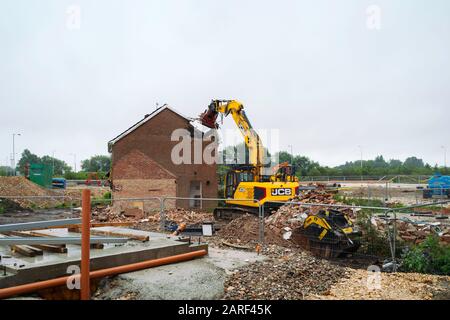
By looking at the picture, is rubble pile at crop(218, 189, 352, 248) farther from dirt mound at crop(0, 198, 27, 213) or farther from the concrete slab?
dirt mound at crop(0, 198, 27, 213)

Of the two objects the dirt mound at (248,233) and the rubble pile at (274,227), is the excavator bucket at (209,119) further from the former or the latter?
the dirt mound at (248,233)

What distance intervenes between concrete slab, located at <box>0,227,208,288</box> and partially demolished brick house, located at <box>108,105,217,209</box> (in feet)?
53.5

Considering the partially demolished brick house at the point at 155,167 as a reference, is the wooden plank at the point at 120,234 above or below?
below

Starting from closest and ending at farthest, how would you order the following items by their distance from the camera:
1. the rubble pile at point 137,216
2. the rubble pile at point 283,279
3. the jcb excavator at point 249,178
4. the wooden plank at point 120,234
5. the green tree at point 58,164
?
1. the rubble pile at point 283,279
2. the wooden plank at point 120,234
3. the jcb excavator at point 249,178
4. the rubble pile at point 137,216
5. the green tree at point 58,164

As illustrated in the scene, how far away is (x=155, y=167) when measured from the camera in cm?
2478

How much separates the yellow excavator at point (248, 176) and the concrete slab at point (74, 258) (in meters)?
8.27

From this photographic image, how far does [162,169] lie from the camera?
24.8m

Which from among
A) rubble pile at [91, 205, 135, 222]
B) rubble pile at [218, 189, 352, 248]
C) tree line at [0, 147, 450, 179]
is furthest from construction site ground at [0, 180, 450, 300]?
tree line at [0, 147, 450, 179]

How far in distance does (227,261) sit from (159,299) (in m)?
2.40

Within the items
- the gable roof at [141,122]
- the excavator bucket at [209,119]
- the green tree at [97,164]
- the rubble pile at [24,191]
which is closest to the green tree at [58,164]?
the green tree at [97,164]

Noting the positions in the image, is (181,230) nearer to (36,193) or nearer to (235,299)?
(235,299)

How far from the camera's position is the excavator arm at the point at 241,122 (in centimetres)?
1734

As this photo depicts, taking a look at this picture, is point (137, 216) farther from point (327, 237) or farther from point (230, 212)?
point (327, 237)
